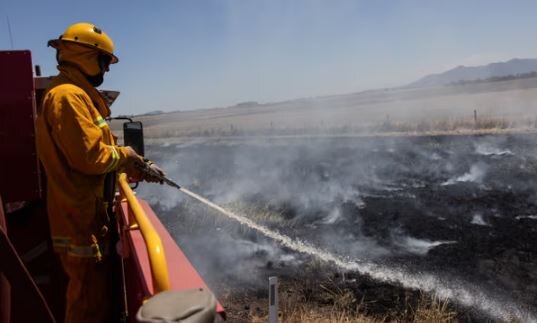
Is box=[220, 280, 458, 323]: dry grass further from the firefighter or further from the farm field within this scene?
the farm field

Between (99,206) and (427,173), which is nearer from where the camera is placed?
(99,206)

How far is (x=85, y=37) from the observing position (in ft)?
8.43

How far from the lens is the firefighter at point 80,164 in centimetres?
227

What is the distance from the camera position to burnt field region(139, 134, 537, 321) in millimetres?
6379

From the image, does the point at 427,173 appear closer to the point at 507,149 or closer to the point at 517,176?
the point at 517,176

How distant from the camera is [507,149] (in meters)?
16.4

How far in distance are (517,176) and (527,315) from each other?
7.97 metres

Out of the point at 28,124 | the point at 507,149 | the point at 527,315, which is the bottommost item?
the point at 527,315

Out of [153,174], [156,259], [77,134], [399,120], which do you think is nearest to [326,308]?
[153,174]

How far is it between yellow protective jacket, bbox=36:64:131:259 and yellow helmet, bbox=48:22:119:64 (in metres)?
0.16

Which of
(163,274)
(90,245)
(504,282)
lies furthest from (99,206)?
(504,282)

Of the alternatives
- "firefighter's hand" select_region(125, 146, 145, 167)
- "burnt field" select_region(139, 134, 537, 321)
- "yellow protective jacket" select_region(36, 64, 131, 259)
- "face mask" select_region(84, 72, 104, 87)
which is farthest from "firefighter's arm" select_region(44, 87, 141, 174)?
"burnt field" select_region(139, 134, 537, 321)

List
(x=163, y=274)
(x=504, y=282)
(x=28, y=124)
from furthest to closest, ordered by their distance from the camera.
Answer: (x=504, y=282)
(x=28, y=124)
(x=163, y=274)

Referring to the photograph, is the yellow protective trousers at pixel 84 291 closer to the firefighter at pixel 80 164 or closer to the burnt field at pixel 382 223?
the firefighter at pixel 80 164
